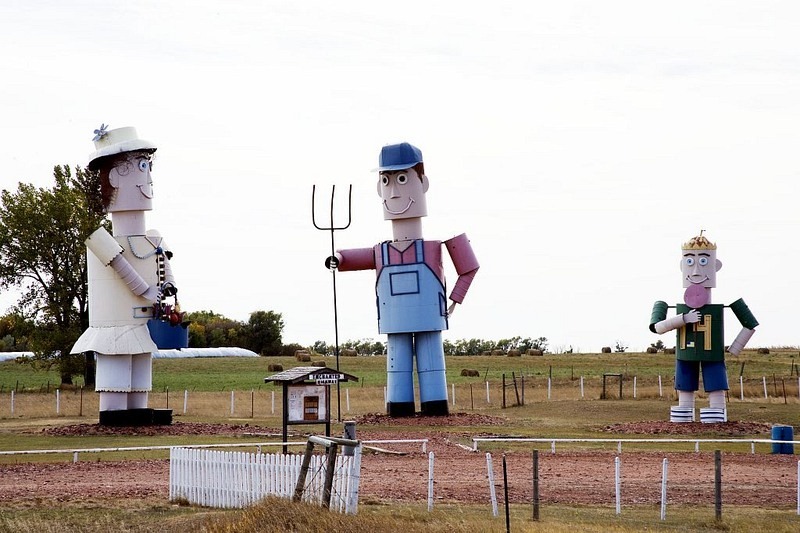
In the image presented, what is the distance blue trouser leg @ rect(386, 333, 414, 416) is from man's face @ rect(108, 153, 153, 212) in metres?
7.89

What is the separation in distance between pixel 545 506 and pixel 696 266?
17473 millimetres

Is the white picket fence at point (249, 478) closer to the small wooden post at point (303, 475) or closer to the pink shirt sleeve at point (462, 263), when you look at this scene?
the small wooden post at point (303, 475)

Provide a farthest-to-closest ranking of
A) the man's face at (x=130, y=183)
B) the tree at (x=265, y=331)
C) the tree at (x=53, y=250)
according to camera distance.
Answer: the tree at (x=265, y=331) < the tree at (x=53, y=250) < the man's face at (x=130, y=183)

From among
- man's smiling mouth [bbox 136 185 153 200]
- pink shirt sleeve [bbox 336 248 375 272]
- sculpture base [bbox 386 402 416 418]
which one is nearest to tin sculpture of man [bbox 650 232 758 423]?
sculpture base [bbox 386 402 416 418]

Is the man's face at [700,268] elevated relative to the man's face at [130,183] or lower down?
lower down

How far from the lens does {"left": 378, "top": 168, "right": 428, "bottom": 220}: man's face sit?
125ft

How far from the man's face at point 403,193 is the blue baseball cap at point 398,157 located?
7.0 inches

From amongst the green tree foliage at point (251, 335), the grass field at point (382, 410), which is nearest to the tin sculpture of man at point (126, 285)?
the grass field at point (382, 410)

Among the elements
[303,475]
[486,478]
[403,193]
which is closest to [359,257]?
[403,193]

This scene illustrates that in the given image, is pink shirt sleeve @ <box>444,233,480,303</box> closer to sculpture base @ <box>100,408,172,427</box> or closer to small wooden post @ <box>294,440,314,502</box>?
sculpture base @ <box>100,408,172,427</box>

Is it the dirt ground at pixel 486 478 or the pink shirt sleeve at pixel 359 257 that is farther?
the pink shirt sleeve at pixel 359 257

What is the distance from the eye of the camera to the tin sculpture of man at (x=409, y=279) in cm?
3831

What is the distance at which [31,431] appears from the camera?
3819 centimetres

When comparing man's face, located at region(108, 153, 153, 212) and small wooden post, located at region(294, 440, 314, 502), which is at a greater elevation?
man's face, located at region(108, 153, 153, 212)
